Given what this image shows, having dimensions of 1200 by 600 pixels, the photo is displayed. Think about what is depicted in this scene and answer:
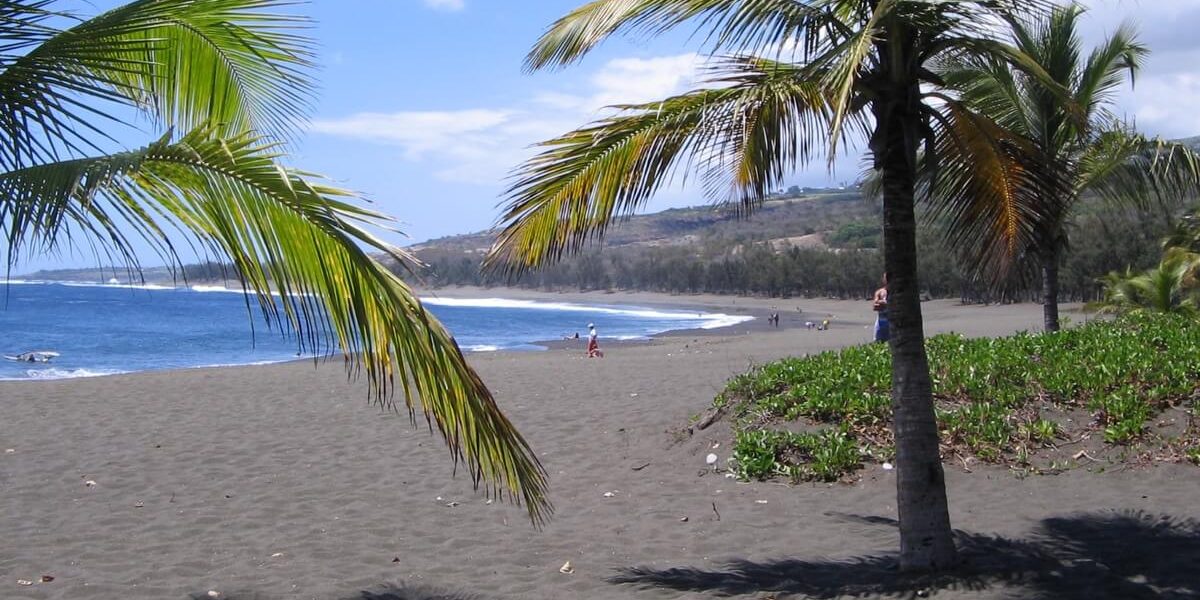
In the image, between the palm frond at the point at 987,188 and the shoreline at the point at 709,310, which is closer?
the palm frond at the point at 987,188

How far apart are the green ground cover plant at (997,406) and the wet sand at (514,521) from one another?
309 millimetres

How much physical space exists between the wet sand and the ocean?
16.9 m

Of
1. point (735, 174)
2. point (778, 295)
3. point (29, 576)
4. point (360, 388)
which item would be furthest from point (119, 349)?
point (778, 295)

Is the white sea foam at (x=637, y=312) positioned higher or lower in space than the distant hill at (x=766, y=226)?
lower

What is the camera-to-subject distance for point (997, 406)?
818 cm

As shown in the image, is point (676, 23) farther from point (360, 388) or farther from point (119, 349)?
point (119, 349)

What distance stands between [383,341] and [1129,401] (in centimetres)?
688

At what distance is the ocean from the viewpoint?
35.3 meters

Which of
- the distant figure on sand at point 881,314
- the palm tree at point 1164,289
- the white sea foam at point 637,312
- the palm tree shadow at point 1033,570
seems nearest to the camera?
the palm tree shadow at point 1033,570

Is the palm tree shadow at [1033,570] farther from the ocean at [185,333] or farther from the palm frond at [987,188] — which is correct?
the ocean at [185,333]

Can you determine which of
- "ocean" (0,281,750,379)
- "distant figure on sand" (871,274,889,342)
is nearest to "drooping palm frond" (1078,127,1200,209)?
"distant figure on sand" (871,274,889,342)

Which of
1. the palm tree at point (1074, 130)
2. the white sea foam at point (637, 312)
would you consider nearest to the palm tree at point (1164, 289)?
the palm tree at point (1074, 130)

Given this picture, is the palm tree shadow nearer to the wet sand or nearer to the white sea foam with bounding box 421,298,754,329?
the wet sand

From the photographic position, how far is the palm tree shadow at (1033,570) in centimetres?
491
